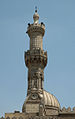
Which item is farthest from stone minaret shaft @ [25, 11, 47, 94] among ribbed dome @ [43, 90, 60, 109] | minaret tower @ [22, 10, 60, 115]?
ribbed dome @ [43, 90, 60, 109]

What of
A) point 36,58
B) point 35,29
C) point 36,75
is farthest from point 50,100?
point 35,29

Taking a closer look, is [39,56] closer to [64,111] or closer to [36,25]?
[36,25]

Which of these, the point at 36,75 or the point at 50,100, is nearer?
the point at 36,75

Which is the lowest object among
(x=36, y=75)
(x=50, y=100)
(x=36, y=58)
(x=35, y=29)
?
(x=50, y=100)

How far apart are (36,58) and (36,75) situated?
330 centimetres

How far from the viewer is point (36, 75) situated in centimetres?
6344

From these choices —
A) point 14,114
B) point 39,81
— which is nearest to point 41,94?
point 39,81

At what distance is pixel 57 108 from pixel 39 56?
10.8 m

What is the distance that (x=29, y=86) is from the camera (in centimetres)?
6369

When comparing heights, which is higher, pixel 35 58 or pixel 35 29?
pixel 35 29

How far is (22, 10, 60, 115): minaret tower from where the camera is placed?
200ft

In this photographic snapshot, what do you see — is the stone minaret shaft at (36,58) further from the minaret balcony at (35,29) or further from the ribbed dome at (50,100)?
the ribbed dome at (50,100)

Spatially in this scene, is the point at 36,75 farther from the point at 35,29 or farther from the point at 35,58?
the point at 35,29

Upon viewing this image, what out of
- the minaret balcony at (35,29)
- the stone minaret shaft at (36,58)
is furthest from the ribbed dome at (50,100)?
the minaret balcony at (35,29)
